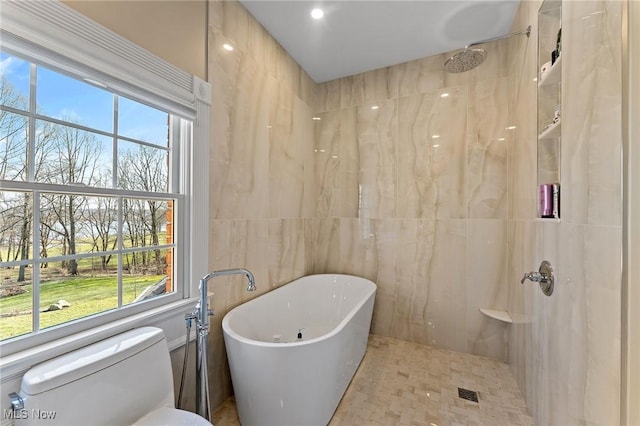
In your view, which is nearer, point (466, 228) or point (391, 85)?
point (466, 228)

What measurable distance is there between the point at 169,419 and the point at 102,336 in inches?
18.4

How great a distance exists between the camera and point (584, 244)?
3.29ft

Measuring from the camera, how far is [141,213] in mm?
1467

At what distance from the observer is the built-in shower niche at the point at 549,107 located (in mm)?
1360

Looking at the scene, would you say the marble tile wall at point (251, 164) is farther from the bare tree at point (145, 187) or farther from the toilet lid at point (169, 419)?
the toilet lid at point (169, 419)

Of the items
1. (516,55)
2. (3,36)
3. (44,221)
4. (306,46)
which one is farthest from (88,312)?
(516,55)

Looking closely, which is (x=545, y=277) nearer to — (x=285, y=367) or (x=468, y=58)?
(x=285, y=367)

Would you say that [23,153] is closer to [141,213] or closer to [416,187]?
[141,213]

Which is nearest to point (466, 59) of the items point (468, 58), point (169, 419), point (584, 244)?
point (468, 58)

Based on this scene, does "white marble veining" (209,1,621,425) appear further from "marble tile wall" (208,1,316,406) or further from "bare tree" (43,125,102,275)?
"bare tree" (43,125,102,275)

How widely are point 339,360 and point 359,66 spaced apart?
2.74 meters

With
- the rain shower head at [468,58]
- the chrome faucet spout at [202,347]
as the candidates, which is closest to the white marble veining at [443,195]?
the rain shower head at [468,58]

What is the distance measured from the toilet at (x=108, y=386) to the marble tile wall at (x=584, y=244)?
1.47m

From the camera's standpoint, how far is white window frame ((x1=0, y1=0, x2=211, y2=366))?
963 mm
